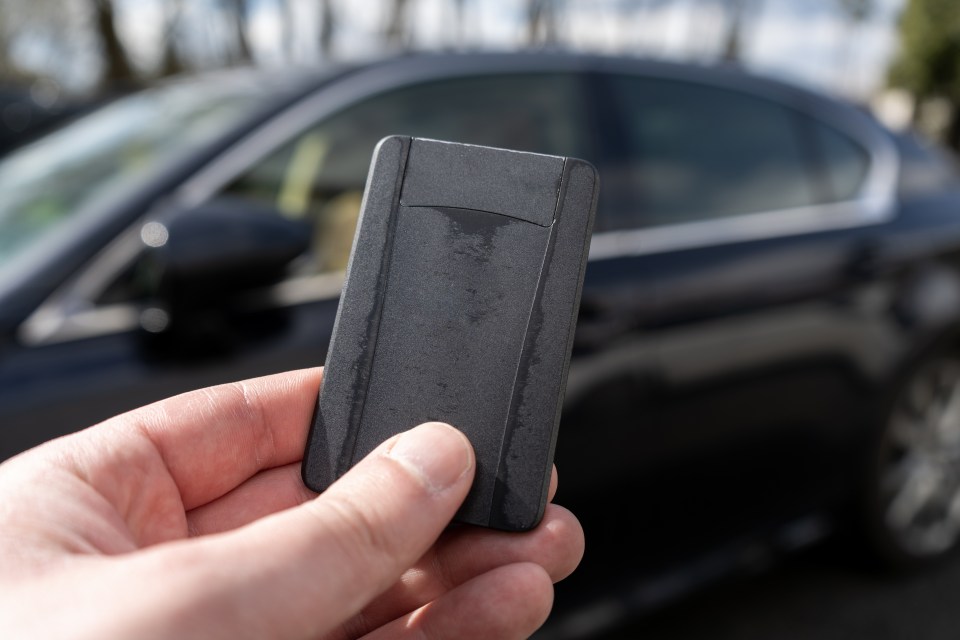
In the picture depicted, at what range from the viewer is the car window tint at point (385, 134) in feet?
6.59

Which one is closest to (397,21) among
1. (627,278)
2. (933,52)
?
(933,52)

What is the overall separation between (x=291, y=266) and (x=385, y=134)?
0.44 m

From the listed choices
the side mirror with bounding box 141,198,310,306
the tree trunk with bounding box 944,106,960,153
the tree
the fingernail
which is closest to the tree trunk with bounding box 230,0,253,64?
the tree

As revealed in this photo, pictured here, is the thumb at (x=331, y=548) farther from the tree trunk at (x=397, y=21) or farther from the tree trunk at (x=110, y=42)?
the tree trunk at (x=397, y=21)

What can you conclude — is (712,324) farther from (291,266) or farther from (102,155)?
(102,155)

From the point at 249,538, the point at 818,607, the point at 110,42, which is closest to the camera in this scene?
the point at 249,538

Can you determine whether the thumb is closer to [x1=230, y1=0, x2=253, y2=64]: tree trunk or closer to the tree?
[x1=230, y1=0, x2=253, y2=64]: tree trunk

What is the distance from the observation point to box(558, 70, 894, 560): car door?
2.11m

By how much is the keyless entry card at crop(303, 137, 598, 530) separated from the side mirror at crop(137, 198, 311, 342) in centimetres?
79

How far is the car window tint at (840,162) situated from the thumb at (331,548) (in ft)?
7.32

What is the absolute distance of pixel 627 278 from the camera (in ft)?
7.07

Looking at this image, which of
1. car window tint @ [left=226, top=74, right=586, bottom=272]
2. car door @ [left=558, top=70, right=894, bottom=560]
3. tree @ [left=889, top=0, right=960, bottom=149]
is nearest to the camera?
car window tint @ [left=226, top=74, right=586, bottom=272]

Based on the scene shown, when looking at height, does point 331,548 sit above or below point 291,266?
above

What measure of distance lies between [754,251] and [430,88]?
0.96m
